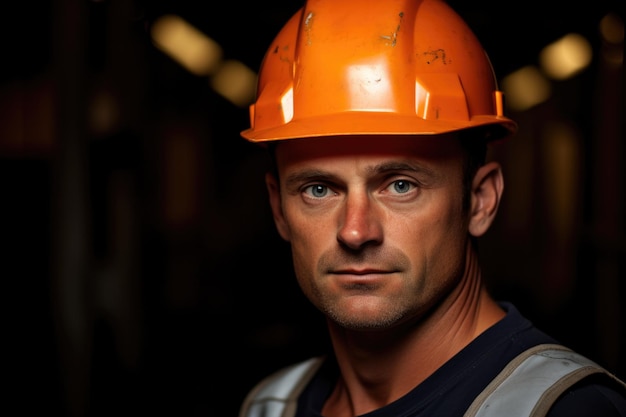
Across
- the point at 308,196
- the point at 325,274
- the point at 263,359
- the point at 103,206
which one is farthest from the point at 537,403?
the point at 263,359

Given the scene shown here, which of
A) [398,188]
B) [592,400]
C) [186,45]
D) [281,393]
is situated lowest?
[281,393]

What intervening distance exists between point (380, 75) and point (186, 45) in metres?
4.80

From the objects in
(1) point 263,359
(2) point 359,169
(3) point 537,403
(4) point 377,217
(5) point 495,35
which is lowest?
(1) point 263,359

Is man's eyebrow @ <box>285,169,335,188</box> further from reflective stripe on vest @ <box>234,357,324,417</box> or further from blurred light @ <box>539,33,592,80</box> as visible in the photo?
blurred light @ <box>539,33,592,80</box>

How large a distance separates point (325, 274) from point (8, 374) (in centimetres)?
344

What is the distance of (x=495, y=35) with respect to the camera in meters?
7.27

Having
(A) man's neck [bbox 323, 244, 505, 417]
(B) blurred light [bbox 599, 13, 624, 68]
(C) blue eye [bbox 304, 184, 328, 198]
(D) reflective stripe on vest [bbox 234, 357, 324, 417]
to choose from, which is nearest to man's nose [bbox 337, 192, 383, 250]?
(C) blue eye [bbox 304, 184, 328, 198]

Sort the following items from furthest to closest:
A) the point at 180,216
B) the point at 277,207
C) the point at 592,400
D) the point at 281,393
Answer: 1. the point at 180,216
2. the point at 281,393
3. the point at 277,207
4. the point at 592,400

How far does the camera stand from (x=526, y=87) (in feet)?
27.6

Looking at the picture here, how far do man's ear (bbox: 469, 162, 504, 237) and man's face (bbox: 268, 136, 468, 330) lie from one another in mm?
110

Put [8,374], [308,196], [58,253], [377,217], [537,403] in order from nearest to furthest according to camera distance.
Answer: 1. [537,403]
2. [377,217]
3. [308,196]
4. [58,253]
5. [8,374]

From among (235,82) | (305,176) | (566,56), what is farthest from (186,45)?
(305,176)

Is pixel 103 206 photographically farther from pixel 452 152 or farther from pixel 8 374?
pixel 452 152

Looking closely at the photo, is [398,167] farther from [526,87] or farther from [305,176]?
[526,87]
